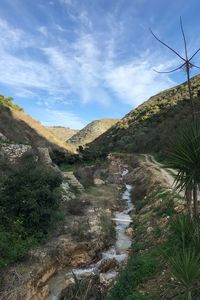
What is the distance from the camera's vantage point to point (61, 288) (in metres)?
13.8

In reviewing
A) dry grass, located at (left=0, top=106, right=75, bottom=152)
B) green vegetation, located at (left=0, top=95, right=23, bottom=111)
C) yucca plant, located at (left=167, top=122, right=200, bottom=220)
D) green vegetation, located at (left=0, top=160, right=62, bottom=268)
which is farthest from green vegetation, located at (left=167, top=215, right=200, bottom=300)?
green vegetation, located at (left=0, top=95, right=23, bottom=111)

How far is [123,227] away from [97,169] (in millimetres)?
20686

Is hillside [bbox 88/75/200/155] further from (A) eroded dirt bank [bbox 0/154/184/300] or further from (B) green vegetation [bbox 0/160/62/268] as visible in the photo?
(B) green vegetation [bbox 0/160/62/268]

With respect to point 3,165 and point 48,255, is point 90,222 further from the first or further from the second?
point 3,165

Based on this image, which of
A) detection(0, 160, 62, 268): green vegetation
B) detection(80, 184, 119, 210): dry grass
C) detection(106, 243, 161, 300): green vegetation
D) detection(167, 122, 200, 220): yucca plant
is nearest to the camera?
detection(167, 122, 200, 220): yucca plant

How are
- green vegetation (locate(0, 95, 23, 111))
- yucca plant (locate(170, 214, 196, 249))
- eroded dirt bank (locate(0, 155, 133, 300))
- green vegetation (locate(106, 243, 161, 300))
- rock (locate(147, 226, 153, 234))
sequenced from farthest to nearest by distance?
green vegetation (locate(0, 95, 23, 111)), rock (locate(147, 226, 153, 234)), eroded dirt bank (locate(0, 155, 133, 300)), green vegetation (locate(106, 243, 161, 300)), yucca plant (locate(170, 214, 196, 249))

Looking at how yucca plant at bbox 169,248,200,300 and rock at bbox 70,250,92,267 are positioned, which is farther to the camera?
rock at bbox 70,250,92,267

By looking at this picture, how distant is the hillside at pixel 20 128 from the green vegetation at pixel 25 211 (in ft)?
64.7

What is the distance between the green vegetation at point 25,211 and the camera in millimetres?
14723

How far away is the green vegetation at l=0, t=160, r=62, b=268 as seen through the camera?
48.3ft

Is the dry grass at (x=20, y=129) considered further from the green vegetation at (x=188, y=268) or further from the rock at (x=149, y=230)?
the green vegetation at (x=188, y=268)

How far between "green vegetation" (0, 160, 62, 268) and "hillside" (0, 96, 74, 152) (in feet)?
64.7

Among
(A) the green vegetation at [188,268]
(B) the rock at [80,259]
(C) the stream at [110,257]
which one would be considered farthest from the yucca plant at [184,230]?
(B) the rock at [80,259]

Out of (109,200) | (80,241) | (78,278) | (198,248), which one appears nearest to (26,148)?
(109,200)
